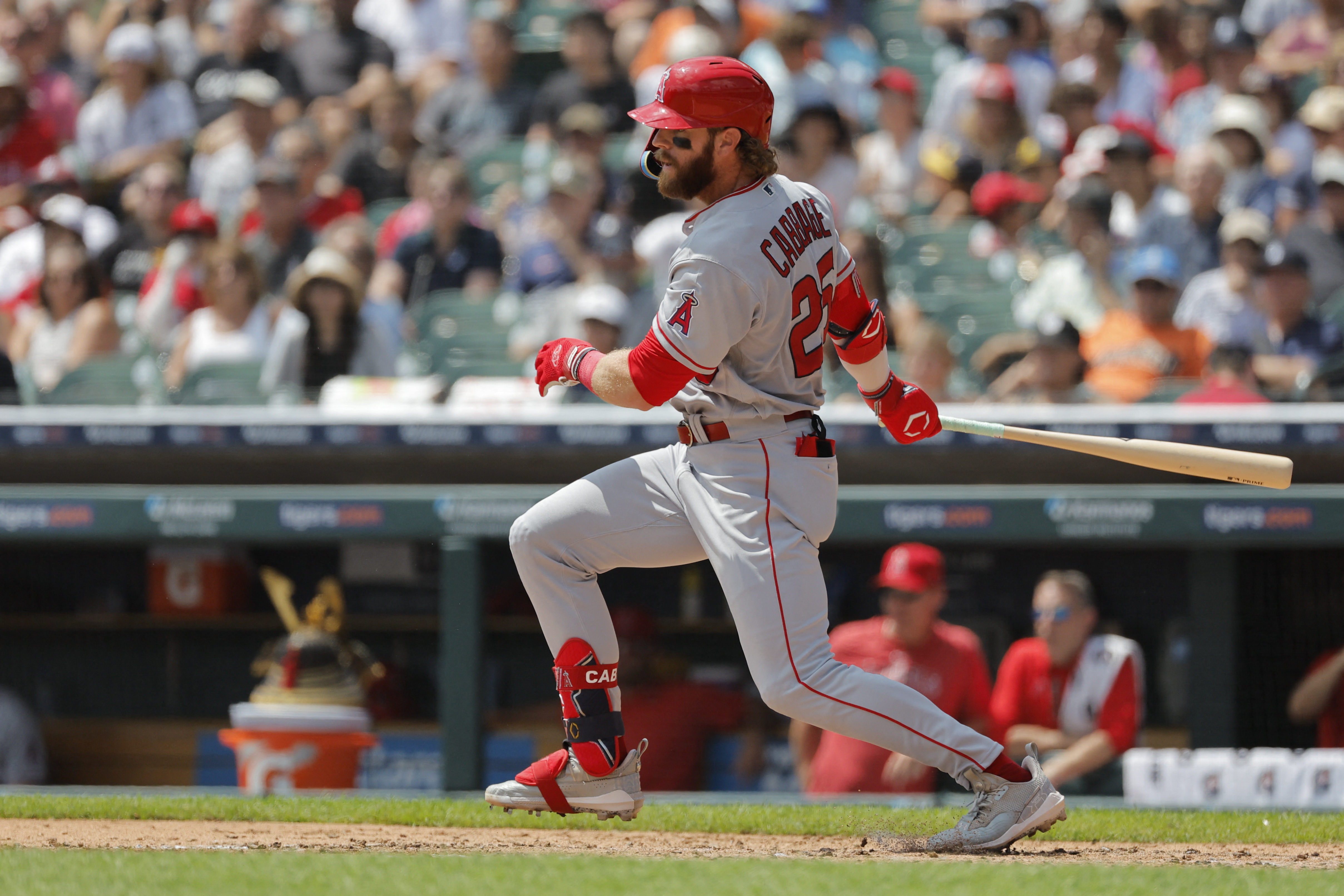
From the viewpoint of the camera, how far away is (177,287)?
302 inches

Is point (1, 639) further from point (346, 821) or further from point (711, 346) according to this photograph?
point (711, 346)

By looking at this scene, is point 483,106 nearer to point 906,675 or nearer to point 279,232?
point 279,232

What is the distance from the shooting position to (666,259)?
717 centimetres

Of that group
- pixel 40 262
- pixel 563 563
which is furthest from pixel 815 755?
pixel 40 262

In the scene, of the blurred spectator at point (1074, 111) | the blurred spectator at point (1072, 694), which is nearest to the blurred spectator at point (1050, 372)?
the blurred spectator at point (1072, 694)

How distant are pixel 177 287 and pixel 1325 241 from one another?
500 centimetres

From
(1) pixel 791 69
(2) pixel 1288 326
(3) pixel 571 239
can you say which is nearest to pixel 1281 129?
(2) pixel 1288 326

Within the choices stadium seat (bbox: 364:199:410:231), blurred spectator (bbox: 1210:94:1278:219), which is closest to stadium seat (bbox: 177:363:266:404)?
stadium seat (bbox: 364:199:410:231)

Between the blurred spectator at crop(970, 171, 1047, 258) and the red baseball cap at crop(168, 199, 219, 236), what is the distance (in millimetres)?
3517

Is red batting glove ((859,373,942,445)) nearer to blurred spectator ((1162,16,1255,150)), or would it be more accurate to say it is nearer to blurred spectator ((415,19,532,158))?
blurred spectator ((1162,16,1255,150))

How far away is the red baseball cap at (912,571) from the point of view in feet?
17.4

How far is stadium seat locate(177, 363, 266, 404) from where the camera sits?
6332mm

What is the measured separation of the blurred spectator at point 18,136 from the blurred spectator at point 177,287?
2.14 metres

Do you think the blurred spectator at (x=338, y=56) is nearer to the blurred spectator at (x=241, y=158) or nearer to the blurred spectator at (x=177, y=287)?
the blurred spectator at (x=241, y=158)
